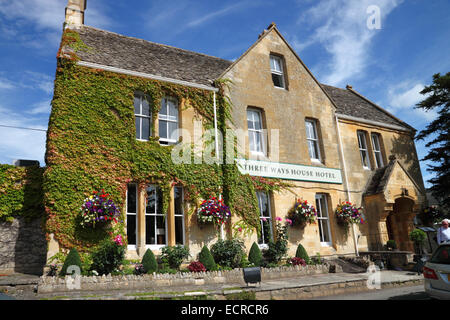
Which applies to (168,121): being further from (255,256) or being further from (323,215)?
(323,215)

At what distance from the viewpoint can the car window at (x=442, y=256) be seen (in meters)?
7.38

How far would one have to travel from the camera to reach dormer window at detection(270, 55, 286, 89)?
17719 millimetres

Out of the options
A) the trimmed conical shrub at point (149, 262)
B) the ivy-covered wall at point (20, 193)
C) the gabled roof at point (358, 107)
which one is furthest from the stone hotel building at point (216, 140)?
the ivy-covered wall at point (20, 193)

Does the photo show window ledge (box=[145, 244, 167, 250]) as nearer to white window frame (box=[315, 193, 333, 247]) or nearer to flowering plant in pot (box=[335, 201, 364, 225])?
white window frame (box=[315, 193, 333, 247])

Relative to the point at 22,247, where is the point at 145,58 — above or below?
above

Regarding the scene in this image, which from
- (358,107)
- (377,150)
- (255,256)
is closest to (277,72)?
(358,107)

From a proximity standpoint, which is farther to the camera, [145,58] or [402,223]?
[402,223]

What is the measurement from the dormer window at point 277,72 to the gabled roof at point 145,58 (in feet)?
9.41

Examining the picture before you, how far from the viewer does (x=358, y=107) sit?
21.7m

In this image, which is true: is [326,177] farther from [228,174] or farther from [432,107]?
[432,107]

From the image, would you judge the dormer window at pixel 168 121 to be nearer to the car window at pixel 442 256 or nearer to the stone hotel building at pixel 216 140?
the stone hotel building at pixel 216 140

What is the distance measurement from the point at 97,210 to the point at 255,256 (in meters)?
6.23

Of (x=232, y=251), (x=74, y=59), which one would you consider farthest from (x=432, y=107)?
(x=74, y=59)
